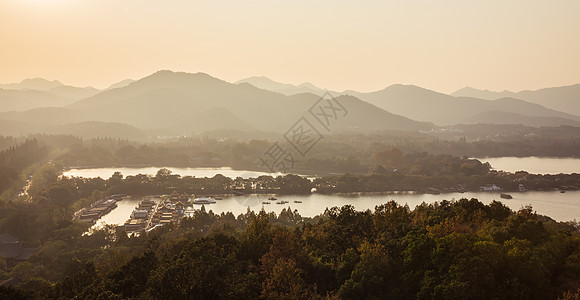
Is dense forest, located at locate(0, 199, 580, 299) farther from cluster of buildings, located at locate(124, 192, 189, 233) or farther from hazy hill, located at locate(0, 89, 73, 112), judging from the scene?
hazy hill, located at locate(0, 89, 73, 112)

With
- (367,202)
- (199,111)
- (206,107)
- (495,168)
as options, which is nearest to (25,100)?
(206,107)

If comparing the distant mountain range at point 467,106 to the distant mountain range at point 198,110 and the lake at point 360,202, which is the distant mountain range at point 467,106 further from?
the lake at point 360,202

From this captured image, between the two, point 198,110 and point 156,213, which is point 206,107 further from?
point 156,213

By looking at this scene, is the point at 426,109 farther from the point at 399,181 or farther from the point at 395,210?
the point at 395,210

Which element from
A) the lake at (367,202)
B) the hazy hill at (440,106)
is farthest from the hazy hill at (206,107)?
the lake at (367,202)

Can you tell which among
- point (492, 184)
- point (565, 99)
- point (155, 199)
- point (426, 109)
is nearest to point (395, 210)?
point (155, 199)

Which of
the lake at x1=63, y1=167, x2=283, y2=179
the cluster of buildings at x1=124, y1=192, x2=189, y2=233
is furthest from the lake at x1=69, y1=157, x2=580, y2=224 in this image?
the lake at x1=63, y1=167, x2=283, y2=179
